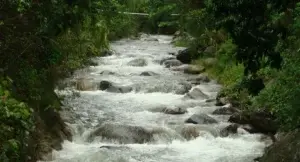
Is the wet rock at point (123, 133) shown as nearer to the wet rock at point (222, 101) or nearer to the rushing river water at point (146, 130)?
the rushing river water at point (146, 130)

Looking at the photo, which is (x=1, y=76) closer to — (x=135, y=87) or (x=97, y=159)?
(x=97, y=159)

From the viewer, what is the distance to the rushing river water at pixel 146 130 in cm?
883

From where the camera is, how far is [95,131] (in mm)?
9844

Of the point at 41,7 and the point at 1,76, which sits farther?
the point at 41,7

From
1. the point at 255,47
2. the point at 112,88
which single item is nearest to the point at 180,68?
the point at 112,88

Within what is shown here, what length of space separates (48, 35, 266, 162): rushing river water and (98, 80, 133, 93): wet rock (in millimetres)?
→ 239

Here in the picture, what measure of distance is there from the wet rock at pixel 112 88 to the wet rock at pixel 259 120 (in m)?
4.49

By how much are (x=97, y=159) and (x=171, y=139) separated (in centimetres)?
197

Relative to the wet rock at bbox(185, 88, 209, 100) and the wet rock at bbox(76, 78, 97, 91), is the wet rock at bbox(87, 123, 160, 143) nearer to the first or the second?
the wet rock at bbox(185, 88, 209, 100)

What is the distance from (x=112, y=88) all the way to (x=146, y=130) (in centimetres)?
484

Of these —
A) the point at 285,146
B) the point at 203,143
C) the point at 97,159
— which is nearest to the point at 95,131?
the point at 97,159

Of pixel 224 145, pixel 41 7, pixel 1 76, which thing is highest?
pixel 41 7

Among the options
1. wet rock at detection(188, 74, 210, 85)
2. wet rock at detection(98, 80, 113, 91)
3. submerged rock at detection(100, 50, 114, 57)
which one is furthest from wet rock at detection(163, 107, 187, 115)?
submerged rock at detection(100, 50, 114, 57)

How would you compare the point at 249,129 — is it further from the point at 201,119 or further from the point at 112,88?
the point at 112,88
